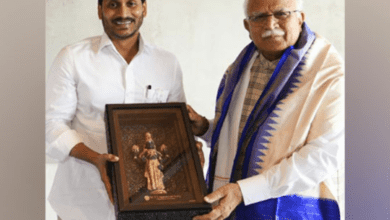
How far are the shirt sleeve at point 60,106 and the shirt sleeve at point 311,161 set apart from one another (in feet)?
2.15

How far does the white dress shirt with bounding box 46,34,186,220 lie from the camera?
214 cm

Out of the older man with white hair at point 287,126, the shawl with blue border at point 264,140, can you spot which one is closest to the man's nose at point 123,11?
the older man with white hair at point 287,126

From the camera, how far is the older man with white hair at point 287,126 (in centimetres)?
207

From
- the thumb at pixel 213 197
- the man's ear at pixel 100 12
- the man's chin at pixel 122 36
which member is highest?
the man's ear at pixel 100 12

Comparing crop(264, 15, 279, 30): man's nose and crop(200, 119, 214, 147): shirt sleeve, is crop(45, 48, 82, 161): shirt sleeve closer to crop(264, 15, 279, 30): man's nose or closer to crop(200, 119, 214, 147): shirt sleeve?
crop(200, 119, 214, 147): shirt sleeve

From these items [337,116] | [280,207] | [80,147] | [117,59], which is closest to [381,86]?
[337,116]

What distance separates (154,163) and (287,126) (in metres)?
0.51

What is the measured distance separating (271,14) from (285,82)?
0.82ft

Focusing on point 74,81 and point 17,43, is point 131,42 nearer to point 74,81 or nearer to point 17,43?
point 74,81

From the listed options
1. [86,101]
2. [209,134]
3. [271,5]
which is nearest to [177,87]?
[209,134]

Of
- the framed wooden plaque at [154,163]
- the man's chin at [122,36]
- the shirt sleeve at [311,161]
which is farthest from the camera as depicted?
the man's chin at [122,36]

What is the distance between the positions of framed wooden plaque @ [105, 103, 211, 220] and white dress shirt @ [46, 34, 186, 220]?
0.38 feet

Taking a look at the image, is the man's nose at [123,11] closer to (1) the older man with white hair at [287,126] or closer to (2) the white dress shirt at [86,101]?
(2) the white dress shirt at [86,101]

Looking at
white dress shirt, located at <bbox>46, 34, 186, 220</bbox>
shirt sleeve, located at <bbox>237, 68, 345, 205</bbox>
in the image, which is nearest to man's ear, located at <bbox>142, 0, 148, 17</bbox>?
white dress shirt, located at <bbox>46, 34, 186, 220</bbox>
